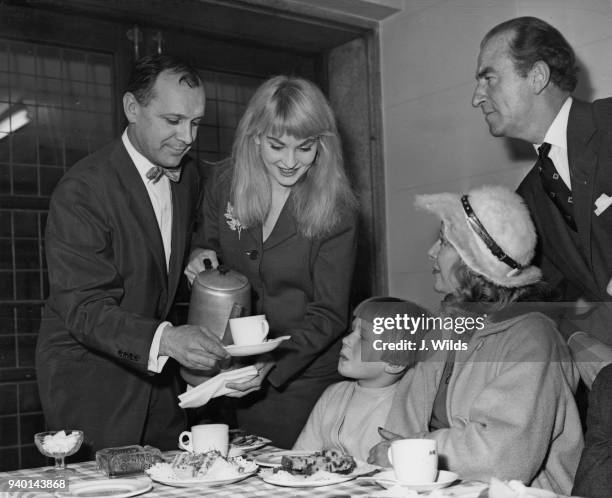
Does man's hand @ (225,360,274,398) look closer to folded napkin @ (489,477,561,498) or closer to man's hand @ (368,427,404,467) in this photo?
man's hand @ (368,427,404,467)

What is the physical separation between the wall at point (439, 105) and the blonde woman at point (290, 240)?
2.74ft

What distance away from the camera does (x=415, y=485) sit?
1241 millimetres

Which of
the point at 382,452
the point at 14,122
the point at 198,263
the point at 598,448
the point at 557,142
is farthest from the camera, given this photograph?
the point at 14,122

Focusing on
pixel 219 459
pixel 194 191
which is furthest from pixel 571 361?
pixel 194 191

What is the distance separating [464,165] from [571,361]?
1.37m

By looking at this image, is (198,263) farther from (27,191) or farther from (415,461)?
(27,191)

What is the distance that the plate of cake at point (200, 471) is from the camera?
4.52 feet

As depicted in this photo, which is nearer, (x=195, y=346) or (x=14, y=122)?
(x=195, y=346)

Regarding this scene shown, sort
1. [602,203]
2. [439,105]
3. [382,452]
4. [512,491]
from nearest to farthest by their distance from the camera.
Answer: [512,491] < [382,452] < [602,203] < [439,105]

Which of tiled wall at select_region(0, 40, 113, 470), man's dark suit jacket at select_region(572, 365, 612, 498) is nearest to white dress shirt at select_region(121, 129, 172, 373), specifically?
tiled wall at select_region(0, 40, 113, 470)

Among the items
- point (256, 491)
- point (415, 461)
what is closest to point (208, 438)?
point (256, 491)

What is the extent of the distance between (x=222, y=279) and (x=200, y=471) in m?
0.60

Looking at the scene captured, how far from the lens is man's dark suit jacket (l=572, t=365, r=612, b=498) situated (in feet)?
4.70

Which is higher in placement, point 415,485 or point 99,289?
point 99,289
